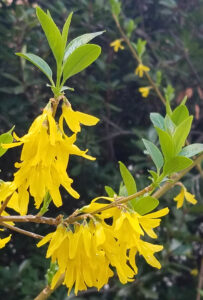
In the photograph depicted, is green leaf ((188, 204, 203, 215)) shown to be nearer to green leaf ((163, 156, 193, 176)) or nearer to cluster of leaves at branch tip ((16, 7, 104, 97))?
green leaf ((163, 156, 193, 176))

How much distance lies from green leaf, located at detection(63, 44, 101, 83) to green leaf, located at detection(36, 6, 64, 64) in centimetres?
2

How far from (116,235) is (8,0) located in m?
1.75

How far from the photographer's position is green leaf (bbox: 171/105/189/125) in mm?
715

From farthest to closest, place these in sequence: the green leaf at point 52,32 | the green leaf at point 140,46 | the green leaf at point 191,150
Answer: the green leaf at point 140,46 < the green leaf at point 191,150 < the green leaf at point 52,32

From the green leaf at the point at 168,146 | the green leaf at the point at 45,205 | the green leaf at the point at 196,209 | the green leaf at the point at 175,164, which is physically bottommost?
the green leaf at the point at 196,209

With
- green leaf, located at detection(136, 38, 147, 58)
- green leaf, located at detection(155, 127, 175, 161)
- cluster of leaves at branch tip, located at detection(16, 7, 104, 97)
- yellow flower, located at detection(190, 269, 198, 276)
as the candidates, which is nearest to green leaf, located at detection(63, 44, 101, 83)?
cluster of leaves at branch tip, located at detection(16, 7, 104, 97)

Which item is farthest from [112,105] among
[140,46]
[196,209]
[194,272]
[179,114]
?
[179,114]

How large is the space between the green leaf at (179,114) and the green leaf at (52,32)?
24 centimetres

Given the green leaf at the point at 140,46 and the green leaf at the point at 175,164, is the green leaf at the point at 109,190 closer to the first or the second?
the green leaf at the point at 175,164

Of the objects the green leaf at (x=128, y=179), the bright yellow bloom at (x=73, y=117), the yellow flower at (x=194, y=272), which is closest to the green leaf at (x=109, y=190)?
the green leaf at (x=128, y=179)

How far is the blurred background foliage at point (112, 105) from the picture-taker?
1.83 m

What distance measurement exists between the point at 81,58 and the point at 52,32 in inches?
2.1

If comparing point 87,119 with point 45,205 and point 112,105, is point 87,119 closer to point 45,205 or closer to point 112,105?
point 45,205

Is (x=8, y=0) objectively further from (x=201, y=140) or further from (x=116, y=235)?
(x=116, y=235)
